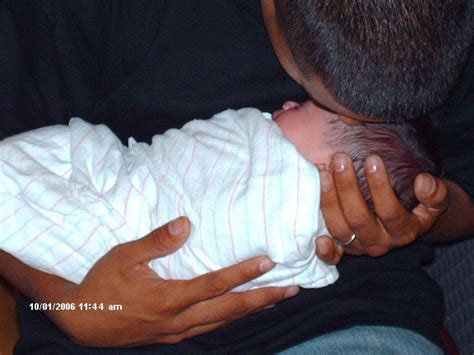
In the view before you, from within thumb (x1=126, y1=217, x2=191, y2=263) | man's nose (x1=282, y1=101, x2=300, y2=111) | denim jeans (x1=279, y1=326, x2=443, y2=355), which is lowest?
denim jeans (x1=279, y1=326, x2=443, y2=355)

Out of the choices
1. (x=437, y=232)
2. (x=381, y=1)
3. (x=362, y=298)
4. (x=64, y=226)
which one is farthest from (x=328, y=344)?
(x=381, y=1)

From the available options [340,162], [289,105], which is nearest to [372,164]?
[340,162]

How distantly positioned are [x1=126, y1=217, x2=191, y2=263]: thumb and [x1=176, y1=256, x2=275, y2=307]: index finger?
68 mm

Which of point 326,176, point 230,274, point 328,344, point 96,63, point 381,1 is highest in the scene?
point 381,1

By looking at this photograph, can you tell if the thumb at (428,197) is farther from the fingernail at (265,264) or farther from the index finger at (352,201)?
the fingernail at (265,264)

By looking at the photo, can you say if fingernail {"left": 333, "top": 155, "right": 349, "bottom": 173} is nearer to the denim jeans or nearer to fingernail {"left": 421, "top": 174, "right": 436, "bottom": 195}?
fingernail {"left": 421, "top": 174, "right": 436, "bottom": 195}

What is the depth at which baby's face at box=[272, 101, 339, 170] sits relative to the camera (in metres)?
1.29

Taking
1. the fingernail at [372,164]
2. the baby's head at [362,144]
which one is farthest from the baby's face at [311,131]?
the fingernail at [372,164]

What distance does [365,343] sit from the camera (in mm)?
1354

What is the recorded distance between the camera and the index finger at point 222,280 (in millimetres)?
1233

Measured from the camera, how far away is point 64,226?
4.38 feet

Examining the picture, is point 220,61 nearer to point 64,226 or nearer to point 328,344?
point 64,226

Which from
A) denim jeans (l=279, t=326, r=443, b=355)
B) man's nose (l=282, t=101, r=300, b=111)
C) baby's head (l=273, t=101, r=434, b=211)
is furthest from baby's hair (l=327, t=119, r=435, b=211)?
denim jeans (l=279, t=326, r=443, b=355)

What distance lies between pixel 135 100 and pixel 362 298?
1.92 ft
